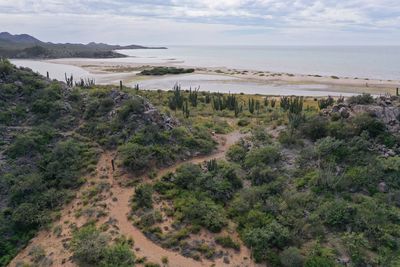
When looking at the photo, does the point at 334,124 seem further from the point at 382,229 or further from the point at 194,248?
the point at 194,248

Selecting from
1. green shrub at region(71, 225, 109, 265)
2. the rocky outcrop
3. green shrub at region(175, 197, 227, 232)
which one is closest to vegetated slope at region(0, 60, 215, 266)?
green shrub at region(71, 225, 109, 265)

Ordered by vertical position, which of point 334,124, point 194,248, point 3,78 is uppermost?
point 3,78

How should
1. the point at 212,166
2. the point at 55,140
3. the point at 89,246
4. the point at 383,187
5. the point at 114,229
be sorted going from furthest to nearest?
the point at 55,140 → the point at 212,166 → the point at 383,187 → the point at 114,229 → the point at 89,246

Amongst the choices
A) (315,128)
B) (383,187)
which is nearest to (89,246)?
(383,187)

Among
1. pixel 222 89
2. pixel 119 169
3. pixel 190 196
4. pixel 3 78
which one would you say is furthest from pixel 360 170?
pixel 222 89

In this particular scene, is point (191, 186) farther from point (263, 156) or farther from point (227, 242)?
point (263, 156)

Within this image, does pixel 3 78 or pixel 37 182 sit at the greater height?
pixel 3 78

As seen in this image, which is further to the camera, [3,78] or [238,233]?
[3,78]

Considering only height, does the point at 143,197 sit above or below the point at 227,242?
above
